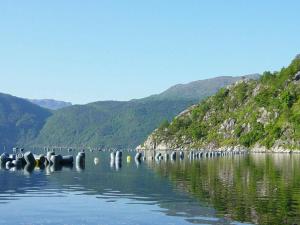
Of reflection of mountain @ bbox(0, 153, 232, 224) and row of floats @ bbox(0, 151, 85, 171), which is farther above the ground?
row of floats @ bbox(0, 151, 85, 171)

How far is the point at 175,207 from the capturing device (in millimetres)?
46094

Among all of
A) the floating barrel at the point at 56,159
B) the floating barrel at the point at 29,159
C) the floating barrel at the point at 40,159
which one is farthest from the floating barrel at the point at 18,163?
the floating barrel at the point at 56,159

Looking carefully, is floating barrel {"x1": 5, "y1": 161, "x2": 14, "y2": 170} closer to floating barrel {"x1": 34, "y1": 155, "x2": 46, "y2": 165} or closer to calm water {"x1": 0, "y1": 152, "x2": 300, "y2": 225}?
floating barrel {"x1": 34, "y1": 155, "x2": 46, "y2": 165}

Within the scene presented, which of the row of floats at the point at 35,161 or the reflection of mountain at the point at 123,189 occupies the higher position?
the row of floats at the point at 35,161

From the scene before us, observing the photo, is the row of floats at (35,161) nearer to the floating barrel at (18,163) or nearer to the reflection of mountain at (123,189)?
the floating barrel at (18,163)

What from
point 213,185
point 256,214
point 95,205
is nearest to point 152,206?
point 95,205

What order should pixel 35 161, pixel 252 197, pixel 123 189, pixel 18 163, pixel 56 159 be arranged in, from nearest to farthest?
pixel 252 197, pixel 123 189, pixel 18 163, pixel 35 161, pixel 56 159

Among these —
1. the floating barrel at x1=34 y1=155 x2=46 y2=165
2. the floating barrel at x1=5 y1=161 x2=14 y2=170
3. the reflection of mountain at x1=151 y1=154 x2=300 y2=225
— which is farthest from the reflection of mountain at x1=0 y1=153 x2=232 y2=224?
the floating barrel at x1=34 y1=155 x2=46 y2=165

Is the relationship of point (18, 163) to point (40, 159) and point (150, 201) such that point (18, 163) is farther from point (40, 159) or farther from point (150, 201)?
point (150, 201)

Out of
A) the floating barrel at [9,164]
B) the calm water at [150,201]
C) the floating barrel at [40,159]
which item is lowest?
the calm water at [150,201]

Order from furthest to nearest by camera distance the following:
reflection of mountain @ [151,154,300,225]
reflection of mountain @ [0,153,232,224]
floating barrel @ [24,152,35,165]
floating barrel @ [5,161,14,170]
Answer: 1. floating barrel @ [24,152,35,165]
2. floating barrel @ [5,161,14,170]
3. reflection of mountain @ [0,153,232,224]
4. reflection of mountain @ [151,154,300,225]

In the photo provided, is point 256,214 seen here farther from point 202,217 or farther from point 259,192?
point 259,192

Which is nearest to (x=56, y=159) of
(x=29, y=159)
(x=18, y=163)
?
(x=29, y=159)

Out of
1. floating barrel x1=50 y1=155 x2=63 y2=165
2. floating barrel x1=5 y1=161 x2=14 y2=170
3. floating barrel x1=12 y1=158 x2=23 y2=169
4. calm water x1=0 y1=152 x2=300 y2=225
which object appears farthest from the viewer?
floating barrel x1=50 y1=155 x2=63 y2=165
